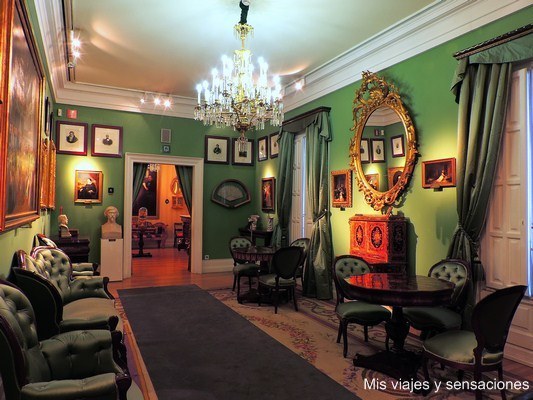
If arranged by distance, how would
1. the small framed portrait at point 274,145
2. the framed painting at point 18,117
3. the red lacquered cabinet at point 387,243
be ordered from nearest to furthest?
the framed painting at point 18,117, the red lacquered cabinet at point 387,243, the small framed portrait at point 274,145

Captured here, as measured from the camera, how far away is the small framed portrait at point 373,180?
5.30 metres

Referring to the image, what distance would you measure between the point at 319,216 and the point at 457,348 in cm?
366

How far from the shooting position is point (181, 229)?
14.0 m

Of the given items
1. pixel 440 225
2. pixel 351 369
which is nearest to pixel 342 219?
pixel 440 225

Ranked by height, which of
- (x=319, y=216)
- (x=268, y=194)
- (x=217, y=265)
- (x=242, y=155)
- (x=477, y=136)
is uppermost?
(x=242, y=155)

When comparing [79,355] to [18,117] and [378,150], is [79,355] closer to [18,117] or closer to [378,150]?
[18,117]

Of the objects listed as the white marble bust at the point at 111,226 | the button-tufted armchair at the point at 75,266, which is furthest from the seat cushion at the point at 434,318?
the white marble bust at the point at 111,226

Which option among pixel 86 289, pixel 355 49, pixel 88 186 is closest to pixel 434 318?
pixel 86 289

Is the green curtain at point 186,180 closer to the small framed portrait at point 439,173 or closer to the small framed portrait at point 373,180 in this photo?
the small framed portrait at point 373,180

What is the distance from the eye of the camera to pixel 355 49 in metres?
5.72

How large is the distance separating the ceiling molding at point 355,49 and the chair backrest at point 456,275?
2551 millimetres

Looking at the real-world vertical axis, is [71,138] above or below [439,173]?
above

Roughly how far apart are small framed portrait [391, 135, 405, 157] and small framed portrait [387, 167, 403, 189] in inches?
7.4

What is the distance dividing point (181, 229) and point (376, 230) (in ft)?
33.4
